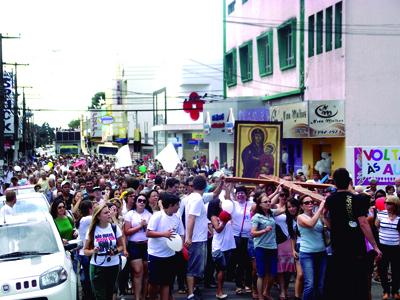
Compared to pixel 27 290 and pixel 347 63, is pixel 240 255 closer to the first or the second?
pixel 27 290

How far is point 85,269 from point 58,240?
1.26 meters

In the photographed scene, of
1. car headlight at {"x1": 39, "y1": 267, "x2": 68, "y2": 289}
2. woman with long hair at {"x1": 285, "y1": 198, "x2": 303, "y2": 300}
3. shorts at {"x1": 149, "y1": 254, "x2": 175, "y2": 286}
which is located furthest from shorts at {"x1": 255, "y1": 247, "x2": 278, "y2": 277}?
car headlight at {"x1": 39, "y1": 267, "x2": 68, "y2": 289}

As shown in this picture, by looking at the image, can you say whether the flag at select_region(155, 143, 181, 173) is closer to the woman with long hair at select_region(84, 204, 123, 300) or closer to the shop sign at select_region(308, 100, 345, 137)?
the shop sign at select_region(308, 100, 345, 137)

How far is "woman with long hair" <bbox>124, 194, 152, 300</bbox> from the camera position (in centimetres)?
1161

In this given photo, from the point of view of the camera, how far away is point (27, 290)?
29.0ft

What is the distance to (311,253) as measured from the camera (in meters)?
10.4

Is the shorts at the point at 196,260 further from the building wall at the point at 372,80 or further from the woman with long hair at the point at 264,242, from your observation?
the building wall at the point at 372,80

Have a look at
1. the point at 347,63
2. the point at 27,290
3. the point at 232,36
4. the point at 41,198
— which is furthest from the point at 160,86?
the point at 27,290

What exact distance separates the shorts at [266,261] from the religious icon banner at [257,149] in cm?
258

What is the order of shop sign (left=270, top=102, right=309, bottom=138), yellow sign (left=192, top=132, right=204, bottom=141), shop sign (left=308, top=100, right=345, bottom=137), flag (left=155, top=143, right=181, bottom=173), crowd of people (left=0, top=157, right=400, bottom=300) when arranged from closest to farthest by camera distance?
crowd of people (left=0, top=157, right=400, bottom=300) → shop sign (left=308, top=100, right=345, bottom=137) → flag (left=155, top=143, right=181, bottom=173) → shop sign (left=270, top=102, right=309, bottom=138) → yellow sign (left=192, top=132, right=204, bottom=141)

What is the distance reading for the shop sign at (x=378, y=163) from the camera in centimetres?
1939

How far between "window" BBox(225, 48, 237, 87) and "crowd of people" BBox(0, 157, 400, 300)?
27.7 metres

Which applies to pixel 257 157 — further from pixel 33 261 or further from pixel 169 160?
pixel 169 160

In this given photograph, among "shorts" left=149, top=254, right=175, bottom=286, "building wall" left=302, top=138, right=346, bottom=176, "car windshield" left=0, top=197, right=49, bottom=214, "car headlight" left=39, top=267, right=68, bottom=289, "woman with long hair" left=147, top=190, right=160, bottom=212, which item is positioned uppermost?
"building wall" left=302, top=138, right=346, bottom=176
